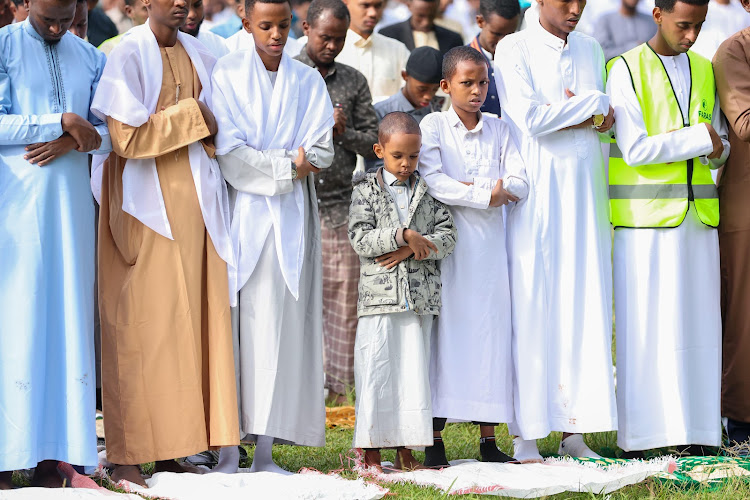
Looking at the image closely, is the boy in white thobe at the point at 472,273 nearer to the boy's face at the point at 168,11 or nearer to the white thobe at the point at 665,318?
the white thobe at the point at 665,318

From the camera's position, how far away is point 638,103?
6.27m

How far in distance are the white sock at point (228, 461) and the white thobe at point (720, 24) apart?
21.0ft

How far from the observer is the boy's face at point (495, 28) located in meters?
7.73

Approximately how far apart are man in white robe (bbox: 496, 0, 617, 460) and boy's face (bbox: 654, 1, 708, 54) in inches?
19.5

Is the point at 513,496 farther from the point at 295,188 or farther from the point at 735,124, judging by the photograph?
the point at 735,124

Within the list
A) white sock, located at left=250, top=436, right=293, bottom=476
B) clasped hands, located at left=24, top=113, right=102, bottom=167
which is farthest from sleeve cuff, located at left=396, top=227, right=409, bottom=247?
clasped hands, located at left=24, top=113, right=102, bottom=167

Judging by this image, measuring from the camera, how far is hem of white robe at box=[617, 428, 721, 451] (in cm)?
616

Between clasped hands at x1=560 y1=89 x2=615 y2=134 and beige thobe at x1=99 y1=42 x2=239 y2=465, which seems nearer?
beige thobe at x1=99 y1=42 x2=239 y2=465

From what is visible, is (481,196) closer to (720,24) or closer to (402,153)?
(402,153)

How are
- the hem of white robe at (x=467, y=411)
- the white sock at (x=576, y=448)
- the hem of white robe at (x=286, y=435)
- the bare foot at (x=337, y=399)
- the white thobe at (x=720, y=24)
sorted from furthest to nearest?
the white thobe at (x=720, y=24)
the bare foot at (x=337, y=399)
the white sock at (x=576, y=448)
the hem of white robe at (x=467, y=411)
the hem of white robe at (x=286, y=435)

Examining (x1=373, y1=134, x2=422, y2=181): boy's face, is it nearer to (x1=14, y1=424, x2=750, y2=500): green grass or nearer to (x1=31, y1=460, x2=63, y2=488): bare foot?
(x1=14, y1=424, x2=750, y2=500): green grass

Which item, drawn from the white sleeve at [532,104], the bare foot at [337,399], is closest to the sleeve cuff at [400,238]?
the white sleeve at [532,104]

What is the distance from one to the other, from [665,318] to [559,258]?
0.69 metres

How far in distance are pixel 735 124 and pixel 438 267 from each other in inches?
75.8
